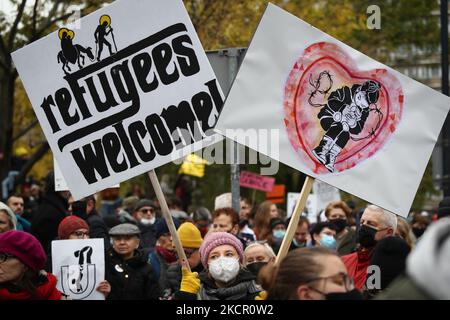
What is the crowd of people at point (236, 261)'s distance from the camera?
317cm

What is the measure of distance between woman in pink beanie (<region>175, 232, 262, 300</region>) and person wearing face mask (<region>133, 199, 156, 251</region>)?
5472 millimetres

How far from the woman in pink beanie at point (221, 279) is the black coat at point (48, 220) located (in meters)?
3.75

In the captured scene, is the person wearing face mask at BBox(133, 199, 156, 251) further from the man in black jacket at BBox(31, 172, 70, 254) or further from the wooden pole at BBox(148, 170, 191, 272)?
the wooden pole at BBox(148, 170, 191, 272)

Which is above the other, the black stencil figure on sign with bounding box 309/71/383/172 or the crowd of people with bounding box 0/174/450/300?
the black stencil figure on sign with bounding box 309/71/383/172

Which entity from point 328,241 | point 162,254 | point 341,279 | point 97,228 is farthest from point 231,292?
point 328,241

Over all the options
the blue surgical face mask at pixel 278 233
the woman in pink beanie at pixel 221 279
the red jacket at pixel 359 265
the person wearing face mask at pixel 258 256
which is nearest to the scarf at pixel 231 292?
the woman in pink beanie at pixel 221 279

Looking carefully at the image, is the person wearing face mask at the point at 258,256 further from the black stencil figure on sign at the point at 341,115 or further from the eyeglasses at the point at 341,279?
the eyeglasses at the point at 341,279

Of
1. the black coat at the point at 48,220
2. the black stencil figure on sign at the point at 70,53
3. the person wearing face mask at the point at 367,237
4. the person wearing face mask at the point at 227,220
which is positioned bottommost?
the person wearing face mask at the point at 367,237

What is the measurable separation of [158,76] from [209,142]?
0.55m

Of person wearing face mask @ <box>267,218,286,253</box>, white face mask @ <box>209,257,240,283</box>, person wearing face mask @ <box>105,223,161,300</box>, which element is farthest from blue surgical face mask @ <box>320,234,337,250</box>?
white face mask @ <box>209,257,240,283</box>

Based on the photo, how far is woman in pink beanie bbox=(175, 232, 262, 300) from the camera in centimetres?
632

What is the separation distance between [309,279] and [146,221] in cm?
846

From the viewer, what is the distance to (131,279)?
323 inches

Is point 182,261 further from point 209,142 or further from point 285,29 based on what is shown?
point 285,29
